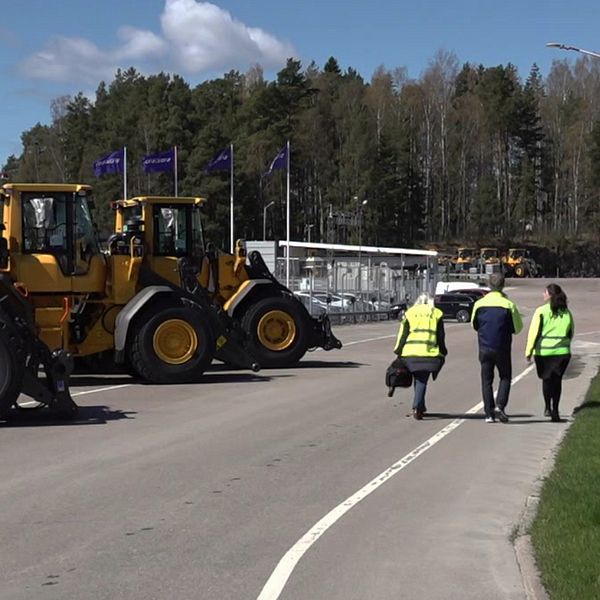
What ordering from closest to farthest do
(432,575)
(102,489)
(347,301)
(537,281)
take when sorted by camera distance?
1. (432,575)
2. (102,489)
3. (347,301)
4. (537,281)

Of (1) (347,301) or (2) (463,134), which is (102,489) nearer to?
(1) (347,301)

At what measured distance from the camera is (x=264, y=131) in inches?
3504

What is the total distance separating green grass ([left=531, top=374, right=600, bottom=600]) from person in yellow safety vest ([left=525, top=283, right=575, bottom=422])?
2083 mm


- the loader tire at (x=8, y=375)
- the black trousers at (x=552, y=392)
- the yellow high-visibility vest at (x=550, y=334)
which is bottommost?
the black trousers at (x=552, y=392)

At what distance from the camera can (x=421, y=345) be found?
13.0m

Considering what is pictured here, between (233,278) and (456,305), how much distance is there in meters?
28.5

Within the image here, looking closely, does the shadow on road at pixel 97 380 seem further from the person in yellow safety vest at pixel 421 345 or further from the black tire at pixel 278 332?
the person in yellow safety vest at pixel 421 345

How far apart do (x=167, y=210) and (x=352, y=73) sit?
10258cm

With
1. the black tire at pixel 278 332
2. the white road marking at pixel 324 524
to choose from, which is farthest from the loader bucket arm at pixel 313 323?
the white road marking at pixel 324 524

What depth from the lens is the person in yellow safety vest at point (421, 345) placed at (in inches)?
511

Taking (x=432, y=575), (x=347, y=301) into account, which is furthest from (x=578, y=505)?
(x=347, y=301)

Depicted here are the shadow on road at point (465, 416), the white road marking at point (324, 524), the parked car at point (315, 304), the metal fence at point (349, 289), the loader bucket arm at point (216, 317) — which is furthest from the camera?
the metal fence at point (349, 289)

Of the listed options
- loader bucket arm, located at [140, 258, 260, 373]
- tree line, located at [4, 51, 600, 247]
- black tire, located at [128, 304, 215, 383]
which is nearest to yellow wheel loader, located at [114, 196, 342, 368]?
loader bucket arm, located at [140, 258, 260, 373]

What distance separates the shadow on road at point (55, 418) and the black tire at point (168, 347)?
11.4 feet
